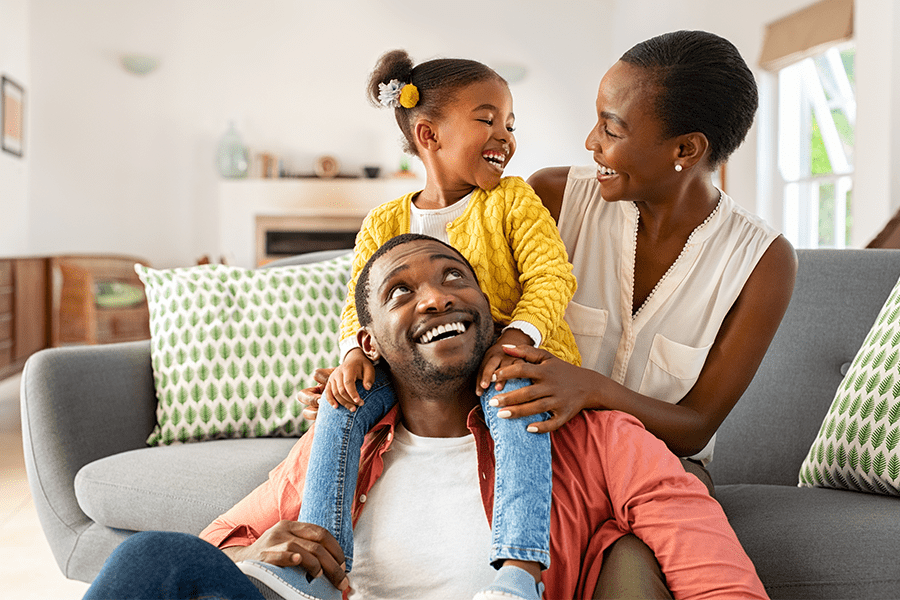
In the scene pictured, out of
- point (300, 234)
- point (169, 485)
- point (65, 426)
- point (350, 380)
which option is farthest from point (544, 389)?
point (300, 234)

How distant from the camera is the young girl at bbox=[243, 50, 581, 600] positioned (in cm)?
112

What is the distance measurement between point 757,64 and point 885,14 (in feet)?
4.42

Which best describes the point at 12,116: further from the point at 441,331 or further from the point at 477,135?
the point at 441,331

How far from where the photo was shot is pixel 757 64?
518 centimetres

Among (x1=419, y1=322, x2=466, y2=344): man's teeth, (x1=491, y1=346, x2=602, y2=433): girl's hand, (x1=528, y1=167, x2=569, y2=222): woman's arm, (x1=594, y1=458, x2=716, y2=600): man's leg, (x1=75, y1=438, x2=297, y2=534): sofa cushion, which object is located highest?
(x1=528, y1=167, x2=569, y2=222): woman's arm

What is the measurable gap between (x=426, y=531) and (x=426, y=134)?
0.84 metres

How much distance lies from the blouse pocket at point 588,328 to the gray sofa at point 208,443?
0.42 meters

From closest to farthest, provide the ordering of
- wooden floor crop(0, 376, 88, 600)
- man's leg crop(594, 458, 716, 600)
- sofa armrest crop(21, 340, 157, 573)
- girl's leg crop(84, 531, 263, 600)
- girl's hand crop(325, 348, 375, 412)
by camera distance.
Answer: girl's leg crop(84, 531, 263, 600) < man's leg crop(594, 458, 716, 600) < girl's hand crop(325, 348, 375, 412) < sofa armrest crop(21, 340, 157, 573) < wooden floor crop(0, 376, 88, 600)

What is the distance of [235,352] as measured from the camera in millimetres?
2111

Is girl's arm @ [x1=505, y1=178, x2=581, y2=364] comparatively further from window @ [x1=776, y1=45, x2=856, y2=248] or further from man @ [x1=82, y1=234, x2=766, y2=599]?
window @ [x1=776, y1=45, x2=856, y2=248]

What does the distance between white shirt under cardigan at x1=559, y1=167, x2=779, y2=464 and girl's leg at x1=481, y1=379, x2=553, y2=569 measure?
14.2 inches

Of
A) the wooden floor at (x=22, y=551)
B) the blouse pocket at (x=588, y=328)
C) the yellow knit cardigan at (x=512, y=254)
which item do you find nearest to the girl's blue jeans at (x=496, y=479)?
the yellow knit cardigan at (x=512, y=254)

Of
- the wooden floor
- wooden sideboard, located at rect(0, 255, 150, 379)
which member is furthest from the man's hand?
wooden sideboard, located at rect(0, 255, 150, 379)

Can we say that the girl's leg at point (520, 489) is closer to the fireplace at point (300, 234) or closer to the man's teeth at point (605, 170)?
the man's teeth at point (605, 170)
